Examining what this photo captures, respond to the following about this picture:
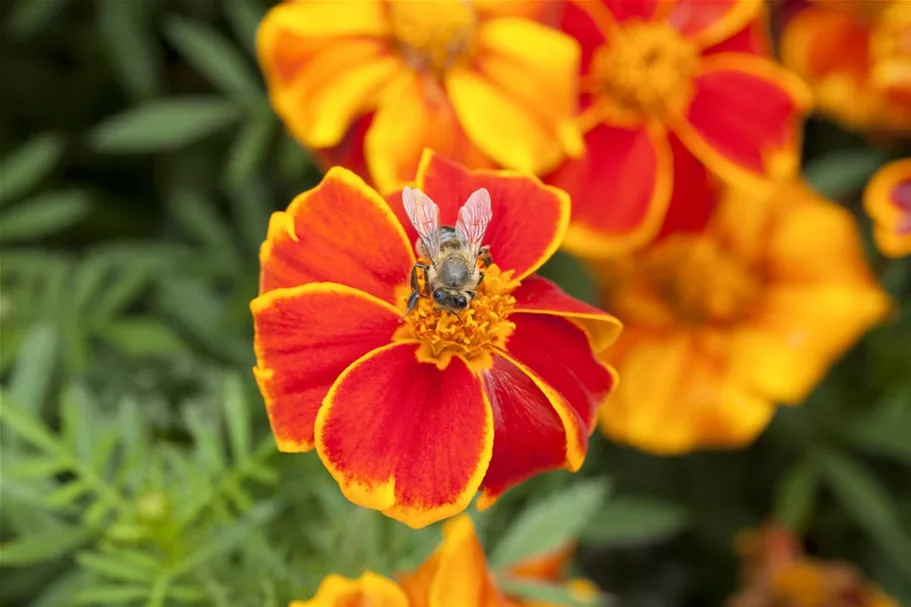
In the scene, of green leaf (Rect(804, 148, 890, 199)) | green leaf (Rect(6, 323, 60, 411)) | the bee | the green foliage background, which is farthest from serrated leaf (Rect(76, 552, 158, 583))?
green leaf (Rect(804, 148, 890, 199))

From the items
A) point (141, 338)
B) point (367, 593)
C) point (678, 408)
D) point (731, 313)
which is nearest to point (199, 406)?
point (141, 338)

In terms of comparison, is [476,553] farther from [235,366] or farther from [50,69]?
[50,69]

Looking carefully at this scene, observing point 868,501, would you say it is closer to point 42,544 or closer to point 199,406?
point 199,406

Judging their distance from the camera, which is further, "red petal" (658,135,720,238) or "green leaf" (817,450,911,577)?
"green leaf" (817,450,911,577)

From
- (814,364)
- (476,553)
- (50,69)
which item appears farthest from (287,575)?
(50,69)

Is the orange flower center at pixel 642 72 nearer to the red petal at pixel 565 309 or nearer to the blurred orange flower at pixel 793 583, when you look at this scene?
the red petal at pixel 565 309

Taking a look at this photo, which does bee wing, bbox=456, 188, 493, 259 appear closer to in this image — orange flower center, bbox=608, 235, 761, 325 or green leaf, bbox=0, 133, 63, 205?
orange flower center, bbox=608, 235, 761, 325

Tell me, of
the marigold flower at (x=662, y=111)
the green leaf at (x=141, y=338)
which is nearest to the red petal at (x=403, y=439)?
the marigold flower at (x=662, y=111)
